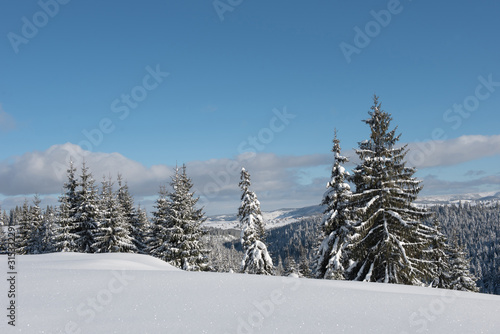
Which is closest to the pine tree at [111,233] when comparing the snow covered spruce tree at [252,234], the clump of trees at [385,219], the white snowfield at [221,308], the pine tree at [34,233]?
the snow covered spruce tree at [252,234]

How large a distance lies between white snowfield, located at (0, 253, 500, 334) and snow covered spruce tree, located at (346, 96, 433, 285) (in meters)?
11.2

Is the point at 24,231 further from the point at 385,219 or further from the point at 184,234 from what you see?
the point at 385,219

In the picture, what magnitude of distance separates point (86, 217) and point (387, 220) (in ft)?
93.9

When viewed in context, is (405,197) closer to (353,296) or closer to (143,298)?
(353,296)

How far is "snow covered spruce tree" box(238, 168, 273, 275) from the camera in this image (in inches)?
945

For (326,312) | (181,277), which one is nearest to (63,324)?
(181,277)

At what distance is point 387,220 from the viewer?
15641 millimetres

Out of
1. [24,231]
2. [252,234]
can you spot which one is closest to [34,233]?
[24,231]

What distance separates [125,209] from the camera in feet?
117

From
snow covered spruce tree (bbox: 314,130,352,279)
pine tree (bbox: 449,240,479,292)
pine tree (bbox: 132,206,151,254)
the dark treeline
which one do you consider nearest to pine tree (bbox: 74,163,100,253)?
the dark treeline

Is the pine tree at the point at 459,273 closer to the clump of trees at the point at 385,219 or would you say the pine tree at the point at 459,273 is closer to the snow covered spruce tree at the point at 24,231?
the clump of trees at the point at 385,219

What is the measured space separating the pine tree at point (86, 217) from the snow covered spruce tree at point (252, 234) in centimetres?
1581

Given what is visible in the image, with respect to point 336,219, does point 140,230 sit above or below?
below

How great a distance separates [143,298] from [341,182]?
1690 cm
